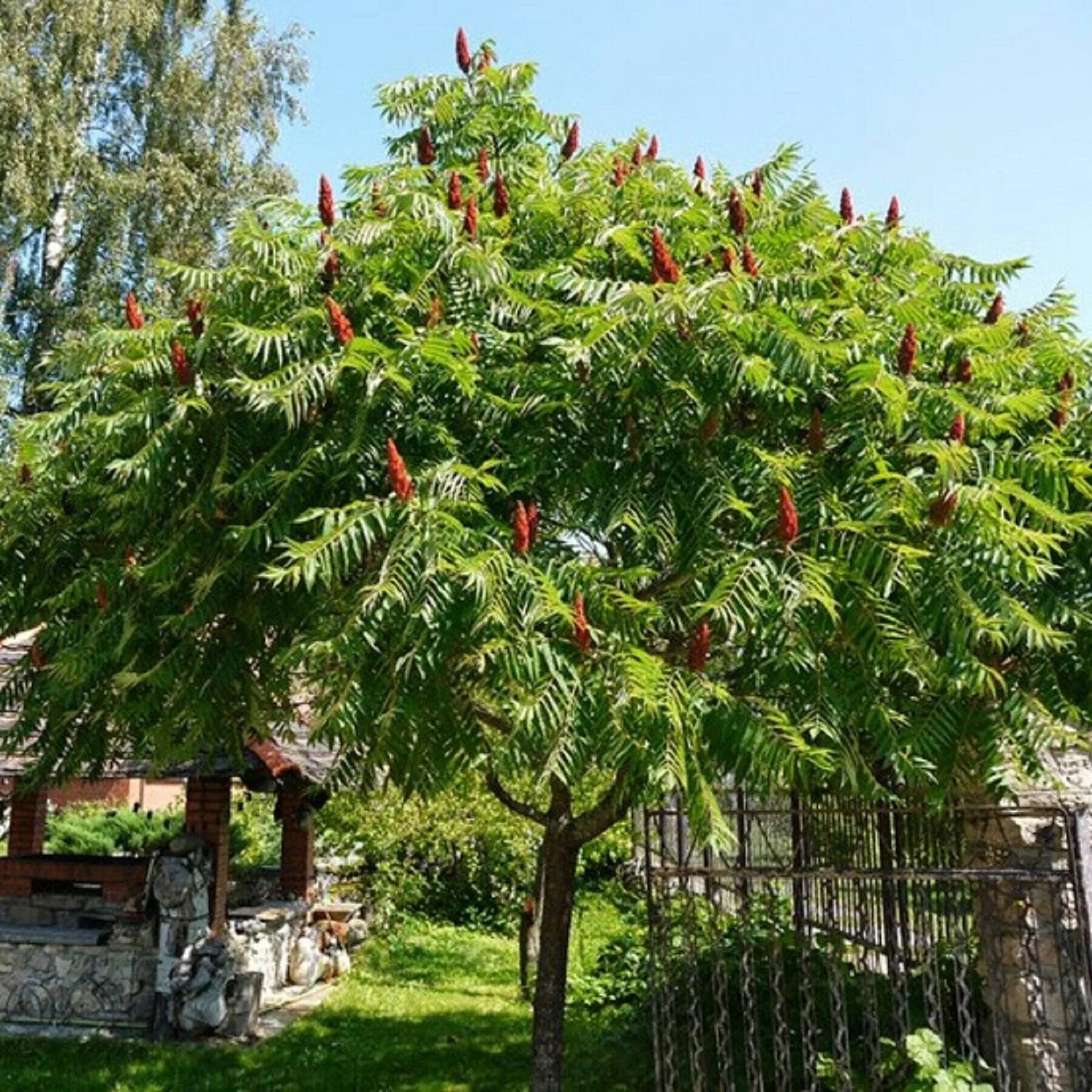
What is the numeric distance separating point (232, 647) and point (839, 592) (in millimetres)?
3169

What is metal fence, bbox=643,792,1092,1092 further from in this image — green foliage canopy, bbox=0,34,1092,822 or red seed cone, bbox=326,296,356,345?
red seed cone, bbox=326,296,356,345

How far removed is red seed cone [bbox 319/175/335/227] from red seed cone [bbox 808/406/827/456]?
2661mm

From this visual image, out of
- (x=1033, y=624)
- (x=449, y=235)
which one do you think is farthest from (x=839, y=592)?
(x=449, y=235)

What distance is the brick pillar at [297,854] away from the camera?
14.2m

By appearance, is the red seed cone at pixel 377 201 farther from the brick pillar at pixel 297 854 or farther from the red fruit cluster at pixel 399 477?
the brick pillar at pixel 297 854

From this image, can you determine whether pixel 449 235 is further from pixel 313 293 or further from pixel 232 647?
pixel 232 647

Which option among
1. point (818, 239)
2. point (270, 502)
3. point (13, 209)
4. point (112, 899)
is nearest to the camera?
point (270, 502)

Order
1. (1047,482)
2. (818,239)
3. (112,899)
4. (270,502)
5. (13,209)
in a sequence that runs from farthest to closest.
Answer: (13,209)
(112,899)
(818,239)
(270,502)
(1047,482)

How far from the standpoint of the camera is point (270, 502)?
18.9 ft

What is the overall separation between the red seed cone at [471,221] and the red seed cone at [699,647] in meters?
2.24

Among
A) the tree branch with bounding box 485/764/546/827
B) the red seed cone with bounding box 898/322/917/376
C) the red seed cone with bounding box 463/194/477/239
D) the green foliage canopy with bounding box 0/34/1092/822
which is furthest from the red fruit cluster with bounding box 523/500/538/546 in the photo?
the tree branch with bounding box 485/764/546/827

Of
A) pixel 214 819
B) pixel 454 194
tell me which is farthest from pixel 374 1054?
pixel 454 194

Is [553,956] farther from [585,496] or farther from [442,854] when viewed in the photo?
[442,854]

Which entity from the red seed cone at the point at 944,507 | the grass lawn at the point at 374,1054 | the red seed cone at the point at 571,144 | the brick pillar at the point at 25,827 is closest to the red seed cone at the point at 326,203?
the red seed cone at the point at 571,144
